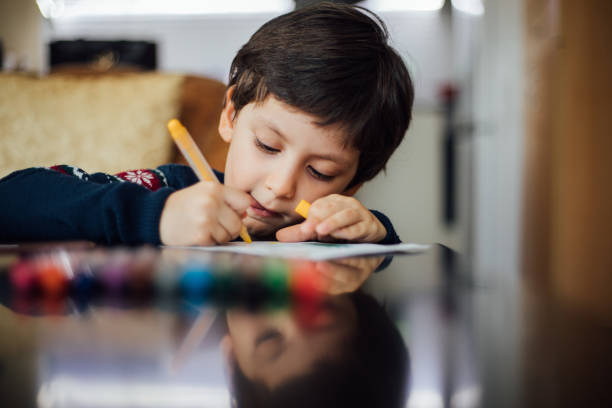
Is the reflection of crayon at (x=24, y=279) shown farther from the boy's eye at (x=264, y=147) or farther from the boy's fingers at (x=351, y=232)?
the boy's eye at (x=264, y=147)

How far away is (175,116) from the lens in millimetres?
1195

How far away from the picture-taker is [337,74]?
0.78 m

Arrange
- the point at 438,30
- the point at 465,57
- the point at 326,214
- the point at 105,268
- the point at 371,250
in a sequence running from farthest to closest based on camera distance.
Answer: the point at 438,30 < the point at 465,57 < the point at 326,214 < the point at 371,250 < the point at 105,268

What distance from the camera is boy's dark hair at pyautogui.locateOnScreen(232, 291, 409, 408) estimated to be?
0.10 meters

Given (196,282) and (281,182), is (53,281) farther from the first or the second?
(281,182)

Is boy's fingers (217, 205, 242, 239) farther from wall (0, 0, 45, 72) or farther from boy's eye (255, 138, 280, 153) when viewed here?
wall (0, 0, 45, 72)

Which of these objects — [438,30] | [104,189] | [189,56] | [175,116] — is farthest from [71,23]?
[104,189]

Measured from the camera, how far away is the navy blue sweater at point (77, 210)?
1.62 feet

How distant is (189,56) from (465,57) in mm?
1752

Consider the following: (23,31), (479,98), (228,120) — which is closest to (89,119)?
(228,120)

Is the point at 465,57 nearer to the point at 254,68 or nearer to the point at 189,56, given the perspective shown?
the point at 189,56

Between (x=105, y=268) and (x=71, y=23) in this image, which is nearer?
(x=105, y=268)

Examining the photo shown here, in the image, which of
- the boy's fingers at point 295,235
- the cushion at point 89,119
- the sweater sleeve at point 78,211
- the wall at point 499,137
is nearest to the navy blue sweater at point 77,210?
the sweater sleeve at point 78,211

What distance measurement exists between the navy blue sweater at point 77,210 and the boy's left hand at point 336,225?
0.49 ft
